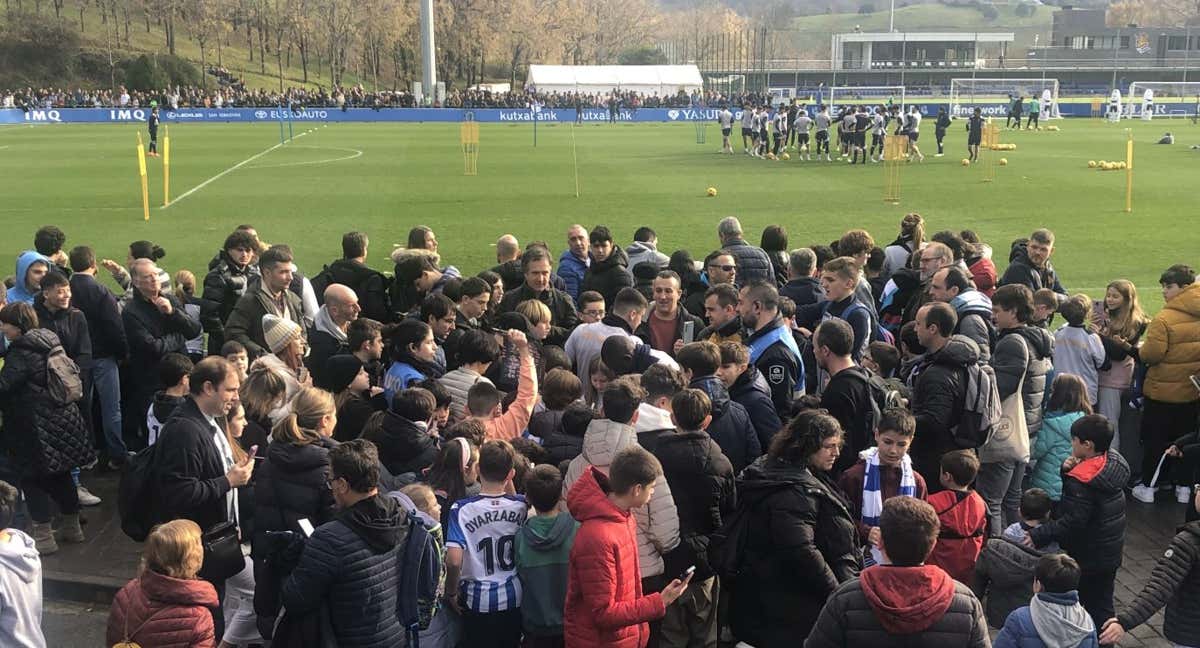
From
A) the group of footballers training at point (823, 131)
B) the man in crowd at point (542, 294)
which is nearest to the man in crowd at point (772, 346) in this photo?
the man in crowd at point (542, 294)

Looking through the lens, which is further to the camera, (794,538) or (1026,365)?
(1026,365)

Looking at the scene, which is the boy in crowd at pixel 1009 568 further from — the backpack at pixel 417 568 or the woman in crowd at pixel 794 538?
the backpack at pixel 417 568

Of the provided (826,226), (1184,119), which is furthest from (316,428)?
(1184,119)

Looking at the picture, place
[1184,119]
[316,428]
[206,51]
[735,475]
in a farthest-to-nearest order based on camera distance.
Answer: [206,51]
[1184,119]
[735,475]
[316,428]

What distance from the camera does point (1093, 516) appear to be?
19.3 ft

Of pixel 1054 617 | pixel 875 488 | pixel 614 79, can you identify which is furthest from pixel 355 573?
pixel 614 79

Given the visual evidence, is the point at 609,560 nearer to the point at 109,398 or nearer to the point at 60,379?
the point at 60,379

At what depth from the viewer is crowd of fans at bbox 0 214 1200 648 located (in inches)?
178

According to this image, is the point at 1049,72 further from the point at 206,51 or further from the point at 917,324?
the point at 917,324

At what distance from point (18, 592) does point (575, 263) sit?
6618 millimetres

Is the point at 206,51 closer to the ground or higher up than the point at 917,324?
higher up

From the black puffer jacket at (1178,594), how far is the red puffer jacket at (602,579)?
7.81 feet

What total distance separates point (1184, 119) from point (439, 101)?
148ft

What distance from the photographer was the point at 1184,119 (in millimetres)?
58406
